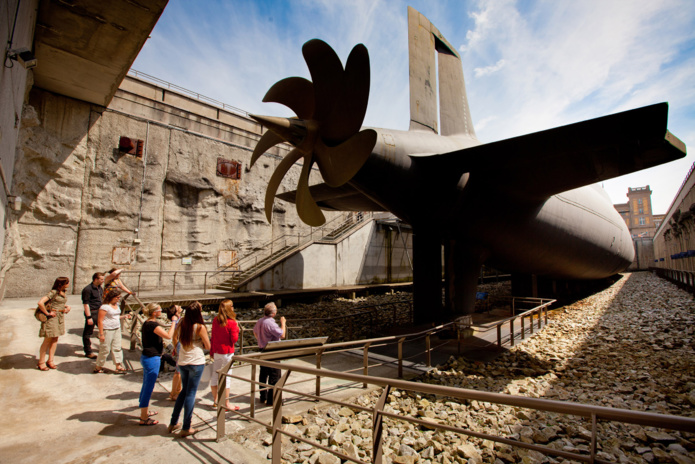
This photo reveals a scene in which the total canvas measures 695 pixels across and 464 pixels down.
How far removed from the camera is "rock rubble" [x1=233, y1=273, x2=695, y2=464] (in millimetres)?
4250

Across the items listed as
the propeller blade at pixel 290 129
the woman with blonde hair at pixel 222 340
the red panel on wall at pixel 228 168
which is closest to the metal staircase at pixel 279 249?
the red panel on wall at pixel 228 168

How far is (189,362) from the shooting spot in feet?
13.3

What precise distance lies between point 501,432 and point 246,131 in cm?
2045

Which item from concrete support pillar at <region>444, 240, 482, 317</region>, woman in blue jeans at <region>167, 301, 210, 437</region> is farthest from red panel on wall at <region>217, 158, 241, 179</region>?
woman in blue jeans at <region>167, 301, 210, 437</region>

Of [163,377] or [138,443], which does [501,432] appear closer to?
[138,443]

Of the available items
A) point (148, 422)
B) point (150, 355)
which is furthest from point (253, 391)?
point (150, 355)

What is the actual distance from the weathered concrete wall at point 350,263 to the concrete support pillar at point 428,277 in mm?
9640

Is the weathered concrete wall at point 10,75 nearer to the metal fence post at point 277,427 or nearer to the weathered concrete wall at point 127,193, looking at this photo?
the weathered concrete wall at point 127,193

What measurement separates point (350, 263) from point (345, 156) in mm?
15630

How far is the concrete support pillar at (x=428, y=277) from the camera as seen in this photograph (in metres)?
9.84

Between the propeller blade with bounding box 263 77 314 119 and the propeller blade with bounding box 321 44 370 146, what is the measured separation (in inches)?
23.4

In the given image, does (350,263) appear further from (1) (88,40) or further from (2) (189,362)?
(2) (189,362)

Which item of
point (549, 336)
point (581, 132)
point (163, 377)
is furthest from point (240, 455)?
point (549, 336)

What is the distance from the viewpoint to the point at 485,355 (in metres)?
8.13
